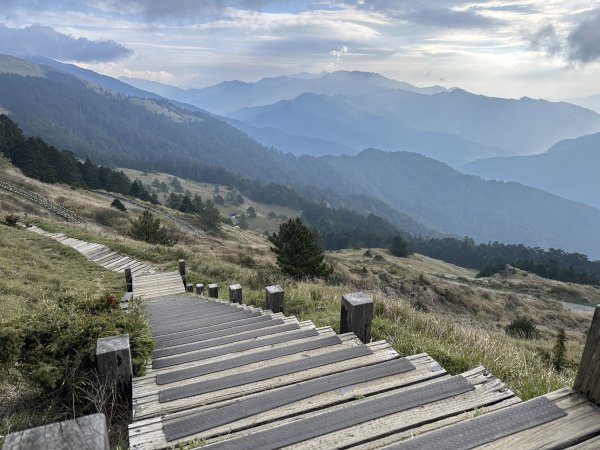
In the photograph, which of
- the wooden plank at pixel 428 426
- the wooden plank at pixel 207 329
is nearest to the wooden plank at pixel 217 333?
the wooden plank at pixel 207 329

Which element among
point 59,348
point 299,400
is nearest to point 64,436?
point 299,400

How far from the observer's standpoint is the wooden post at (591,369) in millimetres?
2842

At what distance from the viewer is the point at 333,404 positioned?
333cm

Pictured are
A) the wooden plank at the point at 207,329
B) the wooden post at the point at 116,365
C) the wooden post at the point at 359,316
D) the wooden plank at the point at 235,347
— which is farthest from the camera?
the wooden plank at the point at 207,329

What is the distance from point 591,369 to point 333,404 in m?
1.95

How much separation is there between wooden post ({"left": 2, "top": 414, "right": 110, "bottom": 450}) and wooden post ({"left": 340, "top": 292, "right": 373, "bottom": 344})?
352 centimetres

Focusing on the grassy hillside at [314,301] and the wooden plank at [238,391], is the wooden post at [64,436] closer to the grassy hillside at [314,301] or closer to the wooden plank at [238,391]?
the wooden plank at [238,391]

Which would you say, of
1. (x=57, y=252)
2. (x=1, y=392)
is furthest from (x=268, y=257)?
(x=1, y=392)

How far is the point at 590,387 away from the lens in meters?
2.90

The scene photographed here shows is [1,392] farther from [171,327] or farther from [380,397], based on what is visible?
[380,397]

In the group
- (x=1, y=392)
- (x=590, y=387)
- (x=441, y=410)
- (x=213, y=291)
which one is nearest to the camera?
(x=590, y=387)

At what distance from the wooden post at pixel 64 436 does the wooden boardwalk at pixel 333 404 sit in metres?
0.89

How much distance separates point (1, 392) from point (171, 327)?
2.56m

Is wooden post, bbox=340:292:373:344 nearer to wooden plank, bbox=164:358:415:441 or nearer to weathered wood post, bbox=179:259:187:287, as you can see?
wooden plank, bbox=164:358:415:441
